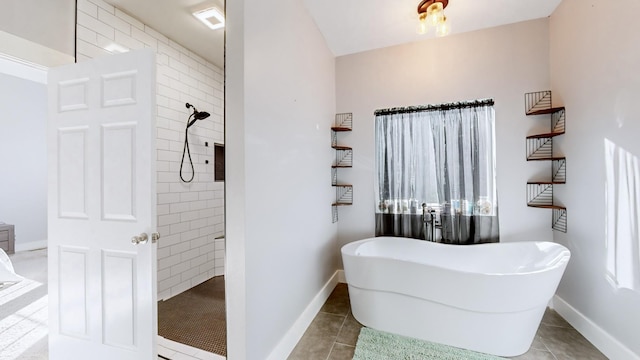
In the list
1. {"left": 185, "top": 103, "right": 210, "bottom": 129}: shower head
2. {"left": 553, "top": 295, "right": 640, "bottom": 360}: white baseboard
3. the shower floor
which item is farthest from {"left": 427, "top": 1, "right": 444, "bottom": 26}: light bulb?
the shower floor

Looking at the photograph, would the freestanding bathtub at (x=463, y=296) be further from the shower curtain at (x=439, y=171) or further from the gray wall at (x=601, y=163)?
the shower curtain at (x=439, y=171)

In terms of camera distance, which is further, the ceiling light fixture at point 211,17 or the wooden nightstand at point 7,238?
the wooden nightstand at point 7,238

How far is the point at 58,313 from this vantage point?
159cm

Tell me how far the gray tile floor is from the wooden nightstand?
5235 mm

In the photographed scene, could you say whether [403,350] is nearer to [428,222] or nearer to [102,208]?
[428,222]

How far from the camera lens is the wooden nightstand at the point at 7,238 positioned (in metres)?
3.83

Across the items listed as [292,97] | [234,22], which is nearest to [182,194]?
[292,97]

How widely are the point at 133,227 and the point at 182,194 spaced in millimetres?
1361

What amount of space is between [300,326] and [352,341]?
0.42m

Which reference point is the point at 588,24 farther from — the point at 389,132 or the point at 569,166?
the point at 389,132

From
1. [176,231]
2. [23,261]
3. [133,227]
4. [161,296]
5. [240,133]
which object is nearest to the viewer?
[240,133]

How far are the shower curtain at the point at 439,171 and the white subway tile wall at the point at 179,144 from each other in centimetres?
211

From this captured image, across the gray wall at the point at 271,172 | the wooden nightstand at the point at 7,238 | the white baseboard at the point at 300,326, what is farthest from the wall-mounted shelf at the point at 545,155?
the wooden nightstand at the point at 7,238

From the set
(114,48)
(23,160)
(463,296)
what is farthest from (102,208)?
(23,160)
